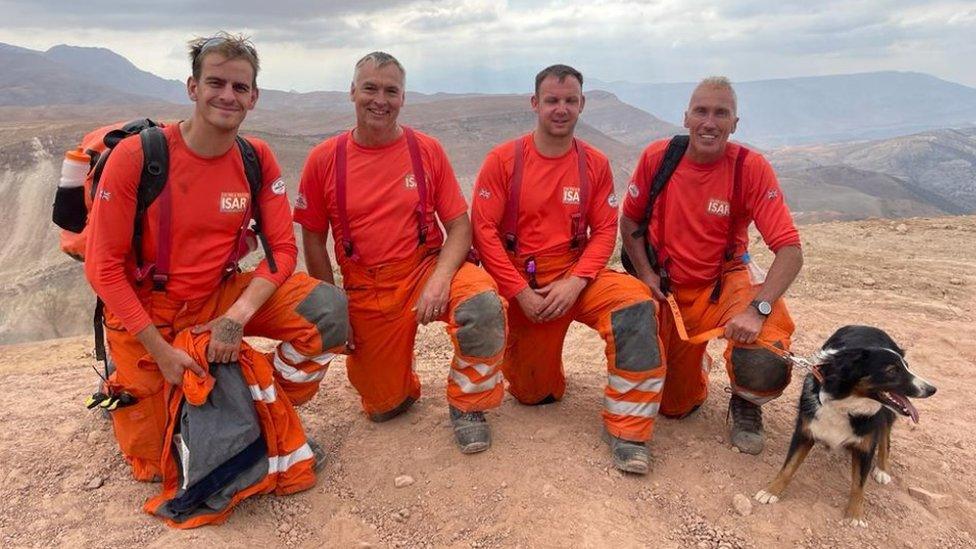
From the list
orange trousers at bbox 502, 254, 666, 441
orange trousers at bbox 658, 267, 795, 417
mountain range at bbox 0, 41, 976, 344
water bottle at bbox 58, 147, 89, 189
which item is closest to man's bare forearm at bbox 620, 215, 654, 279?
orange trousers at bbox 658, 267, 795, 417

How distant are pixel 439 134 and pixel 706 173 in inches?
2649

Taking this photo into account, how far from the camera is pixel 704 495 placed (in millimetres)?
3520

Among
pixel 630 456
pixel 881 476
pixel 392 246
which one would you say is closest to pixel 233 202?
pixel 392 246

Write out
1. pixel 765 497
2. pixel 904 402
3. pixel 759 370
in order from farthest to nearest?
pixel 759 370
pixel 765 497
pixel 904 402

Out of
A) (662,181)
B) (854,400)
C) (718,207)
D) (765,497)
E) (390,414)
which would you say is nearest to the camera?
(854,400)

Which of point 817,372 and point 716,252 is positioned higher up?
point 716,252

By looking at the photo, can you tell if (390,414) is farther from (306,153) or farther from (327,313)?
(306,153)

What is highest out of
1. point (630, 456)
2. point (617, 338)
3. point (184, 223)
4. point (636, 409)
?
point (184, 223)

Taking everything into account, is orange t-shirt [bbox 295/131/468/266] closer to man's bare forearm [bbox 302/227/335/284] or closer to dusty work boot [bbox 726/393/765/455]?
man's bare forearm [bbox 302/227/335/284]

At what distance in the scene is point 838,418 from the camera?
329 cm

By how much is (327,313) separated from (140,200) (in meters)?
1.16

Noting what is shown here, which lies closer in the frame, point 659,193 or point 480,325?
point 480,325

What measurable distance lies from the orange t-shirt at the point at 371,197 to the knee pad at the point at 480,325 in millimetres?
670

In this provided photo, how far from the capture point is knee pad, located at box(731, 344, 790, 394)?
12.3 feet
